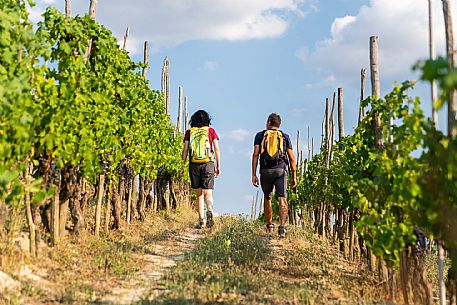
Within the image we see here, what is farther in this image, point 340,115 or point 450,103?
point 340,115

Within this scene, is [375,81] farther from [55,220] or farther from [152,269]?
[55,220]

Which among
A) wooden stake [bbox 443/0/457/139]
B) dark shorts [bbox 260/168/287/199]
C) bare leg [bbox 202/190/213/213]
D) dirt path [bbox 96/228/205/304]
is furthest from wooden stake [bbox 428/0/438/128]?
bare leg [bbox 202/190/213/213]

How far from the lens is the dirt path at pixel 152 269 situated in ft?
19.4

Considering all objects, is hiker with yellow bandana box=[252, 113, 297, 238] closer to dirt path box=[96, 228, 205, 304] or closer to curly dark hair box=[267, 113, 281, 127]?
curly dark hair box=[267, 113, 281, 127]

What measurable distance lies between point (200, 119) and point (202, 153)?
67cm

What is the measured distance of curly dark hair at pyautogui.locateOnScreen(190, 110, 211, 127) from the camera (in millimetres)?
10852

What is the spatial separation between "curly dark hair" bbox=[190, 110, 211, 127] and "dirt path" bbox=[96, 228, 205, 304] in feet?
7.11

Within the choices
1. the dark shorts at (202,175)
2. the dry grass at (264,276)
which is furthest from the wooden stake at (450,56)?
the dark shorts at (202,175)

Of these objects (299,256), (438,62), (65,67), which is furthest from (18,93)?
(299,256)

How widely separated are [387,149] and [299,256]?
283 centimetres

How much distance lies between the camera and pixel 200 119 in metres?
10.9

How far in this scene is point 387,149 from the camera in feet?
21.4

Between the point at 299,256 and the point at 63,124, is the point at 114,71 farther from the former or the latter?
the point at 299,256

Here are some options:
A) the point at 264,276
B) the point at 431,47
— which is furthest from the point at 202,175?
the point at 431,47
